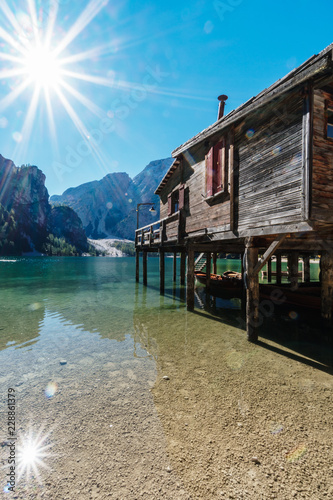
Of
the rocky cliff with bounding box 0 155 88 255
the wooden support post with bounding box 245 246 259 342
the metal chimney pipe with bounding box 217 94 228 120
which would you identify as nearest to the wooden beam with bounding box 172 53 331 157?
the metal chimney pipe with bounding box 217 94 228 120

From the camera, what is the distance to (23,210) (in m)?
153

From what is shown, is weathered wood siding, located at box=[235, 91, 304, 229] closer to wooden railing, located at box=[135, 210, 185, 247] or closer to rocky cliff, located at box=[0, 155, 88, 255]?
wooden railing, located at box=[135, 210, 185, 247]

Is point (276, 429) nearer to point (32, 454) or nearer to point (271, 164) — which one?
point (32, 454)

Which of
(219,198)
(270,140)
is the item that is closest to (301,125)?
(270,140)

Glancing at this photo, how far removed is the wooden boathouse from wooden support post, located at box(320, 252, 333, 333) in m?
0.03

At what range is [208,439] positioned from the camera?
3.49 m

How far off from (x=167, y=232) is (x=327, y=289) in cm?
957

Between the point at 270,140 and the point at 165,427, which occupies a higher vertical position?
the point at 270,140

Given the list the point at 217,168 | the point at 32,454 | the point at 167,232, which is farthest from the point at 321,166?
the point at 167,232

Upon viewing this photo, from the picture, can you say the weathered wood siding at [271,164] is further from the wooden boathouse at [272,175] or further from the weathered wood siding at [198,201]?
the weathered wood siding at [198,201]

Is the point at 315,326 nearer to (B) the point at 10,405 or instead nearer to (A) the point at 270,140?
(A) the point at 270,140

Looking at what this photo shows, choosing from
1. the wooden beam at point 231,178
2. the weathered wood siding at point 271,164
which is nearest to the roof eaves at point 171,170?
the wooden beam at point 231,178

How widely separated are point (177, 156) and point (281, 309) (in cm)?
1045

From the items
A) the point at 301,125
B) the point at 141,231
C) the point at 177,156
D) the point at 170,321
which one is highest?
the point at 177,156
